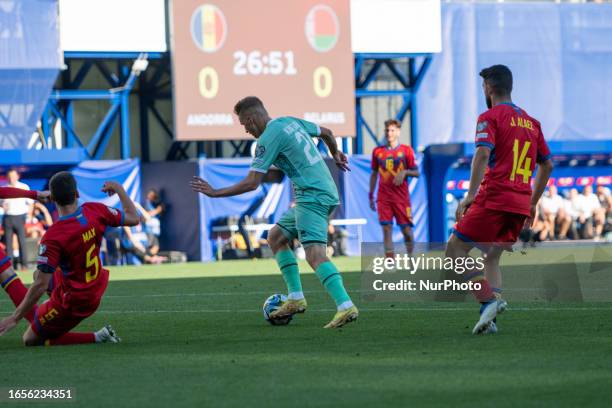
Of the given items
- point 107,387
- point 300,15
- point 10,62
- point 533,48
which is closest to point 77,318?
point 107,387

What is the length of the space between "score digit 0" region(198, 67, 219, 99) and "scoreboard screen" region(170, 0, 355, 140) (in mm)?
23

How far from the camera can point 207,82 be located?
99.0 ft

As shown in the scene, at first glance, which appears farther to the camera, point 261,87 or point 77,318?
point 261,87

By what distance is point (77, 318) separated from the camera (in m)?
9.52

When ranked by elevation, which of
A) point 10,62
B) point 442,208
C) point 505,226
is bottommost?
point 442,208

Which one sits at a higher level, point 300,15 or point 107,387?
point 300,15

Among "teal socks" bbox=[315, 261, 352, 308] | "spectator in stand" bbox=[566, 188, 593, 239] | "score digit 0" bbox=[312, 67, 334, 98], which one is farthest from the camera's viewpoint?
"spectator in stand" bbox=[566, 188, 593, 239]

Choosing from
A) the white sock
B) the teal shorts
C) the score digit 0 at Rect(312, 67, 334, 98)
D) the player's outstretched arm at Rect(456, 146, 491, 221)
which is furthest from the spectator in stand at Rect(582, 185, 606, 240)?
the player's outstretched arm at Rect(456, 146, 491, 221)

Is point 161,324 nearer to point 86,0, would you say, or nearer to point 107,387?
point 107,387

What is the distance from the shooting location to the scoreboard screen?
30.0m

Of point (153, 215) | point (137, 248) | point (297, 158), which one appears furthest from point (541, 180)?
point (153, 215)

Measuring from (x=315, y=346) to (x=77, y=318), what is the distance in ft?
6.06

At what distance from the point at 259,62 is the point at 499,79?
71.1 ft

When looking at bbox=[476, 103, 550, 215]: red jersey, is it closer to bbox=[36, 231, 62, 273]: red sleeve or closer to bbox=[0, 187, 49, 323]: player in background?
bbox=[36, 231, 62, 273]: red sleeve
